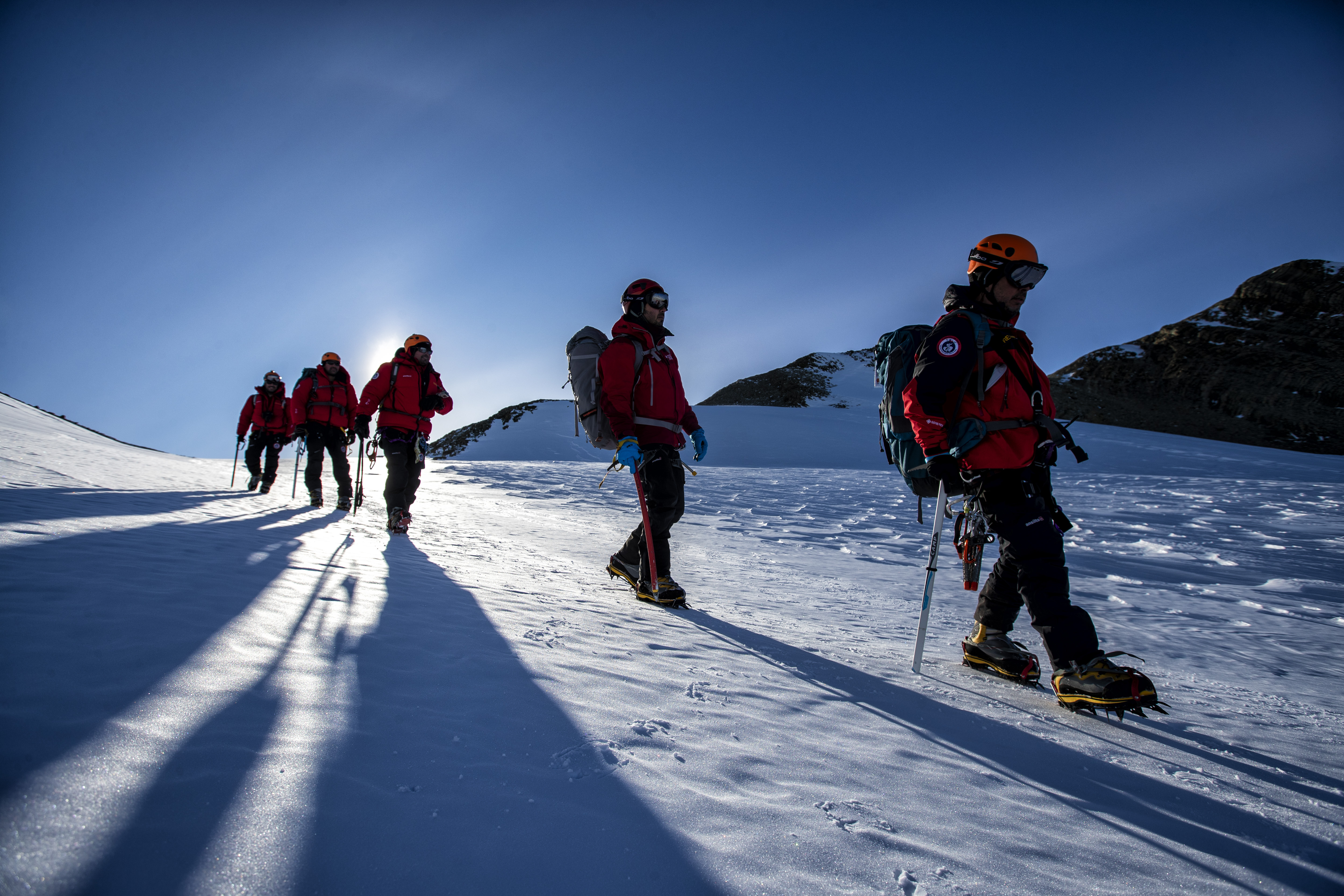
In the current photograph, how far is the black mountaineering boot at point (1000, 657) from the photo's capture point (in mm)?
2717

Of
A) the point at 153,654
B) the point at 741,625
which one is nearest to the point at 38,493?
the point at 153,654

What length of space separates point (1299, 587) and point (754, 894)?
6.46 m

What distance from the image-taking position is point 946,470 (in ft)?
8.73

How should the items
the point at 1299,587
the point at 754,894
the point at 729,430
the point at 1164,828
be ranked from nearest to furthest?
the point at 754,894 → the point at 1164,828 → the point at 1299,587 → the point at 729,430

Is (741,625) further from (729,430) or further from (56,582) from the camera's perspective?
(729,430)

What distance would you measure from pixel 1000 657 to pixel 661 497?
2.16m

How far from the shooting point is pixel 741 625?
3482mm

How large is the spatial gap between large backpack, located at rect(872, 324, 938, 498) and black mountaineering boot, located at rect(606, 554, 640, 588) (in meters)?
1.96

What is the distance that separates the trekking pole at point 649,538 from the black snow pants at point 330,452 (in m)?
6.16

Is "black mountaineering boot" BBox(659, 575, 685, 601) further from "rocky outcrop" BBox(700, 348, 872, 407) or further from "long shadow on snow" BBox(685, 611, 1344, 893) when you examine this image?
"rocky outcrop" BBox(700, 348, 872, 407)

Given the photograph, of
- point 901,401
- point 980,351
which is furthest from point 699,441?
point 980,351

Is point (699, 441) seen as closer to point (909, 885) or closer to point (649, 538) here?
point (649, 538)

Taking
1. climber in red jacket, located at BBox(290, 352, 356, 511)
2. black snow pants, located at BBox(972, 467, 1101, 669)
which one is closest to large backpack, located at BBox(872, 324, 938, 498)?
black snow pants, located at BBox(972, 467, 1101, 669)

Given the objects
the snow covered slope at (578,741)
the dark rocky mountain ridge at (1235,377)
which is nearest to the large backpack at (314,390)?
the snow covered slope at (578,741)
